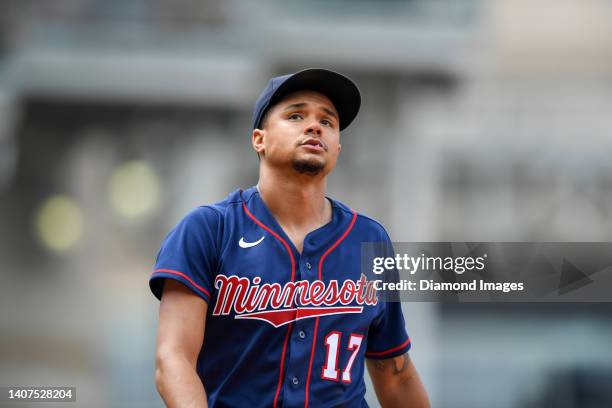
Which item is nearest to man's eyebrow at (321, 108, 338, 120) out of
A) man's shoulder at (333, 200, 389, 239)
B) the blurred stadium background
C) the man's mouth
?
the man's mouth

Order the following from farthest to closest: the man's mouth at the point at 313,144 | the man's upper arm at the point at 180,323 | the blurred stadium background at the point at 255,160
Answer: the blurred stadium background at the point at 255,160 < the man's mouth at the point at 313,144 < the man's upper arm at the point at 180,323

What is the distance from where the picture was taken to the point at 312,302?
1972 millimetres

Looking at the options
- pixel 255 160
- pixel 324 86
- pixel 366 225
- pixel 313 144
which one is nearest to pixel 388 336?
pixel 366 225

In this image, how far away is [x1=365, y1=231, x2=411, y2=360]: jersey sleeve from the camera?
213 centimetres

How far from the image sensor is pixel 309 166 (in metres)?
1.98

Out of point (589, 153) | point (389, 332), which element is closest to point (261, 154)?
point (389, 332)

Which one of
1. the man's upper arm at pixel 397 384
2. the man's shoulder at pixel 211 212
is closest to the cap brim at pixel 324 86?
the man's shoulder at pixel 211 212

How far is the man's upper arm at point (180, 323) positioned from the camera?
1.76 m

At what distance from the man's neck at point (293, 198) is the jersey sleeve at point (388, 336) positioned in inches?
12.1

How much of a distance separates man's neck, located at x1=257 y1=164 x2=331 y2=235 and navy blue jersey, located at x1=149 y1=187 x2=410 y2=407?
0.04m

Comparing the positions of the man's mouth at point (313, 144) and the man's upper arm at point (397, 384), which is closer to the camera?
the man's mouth at point (313, 144)

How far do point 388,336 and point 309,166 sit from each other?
536mm

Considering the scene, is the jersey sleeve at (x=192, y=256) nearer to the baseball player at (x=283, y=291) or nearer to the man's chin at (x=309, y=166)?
the baseball player at (x=283, y=291)

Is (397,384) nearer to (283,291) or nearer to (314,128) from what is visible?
(283,291)
